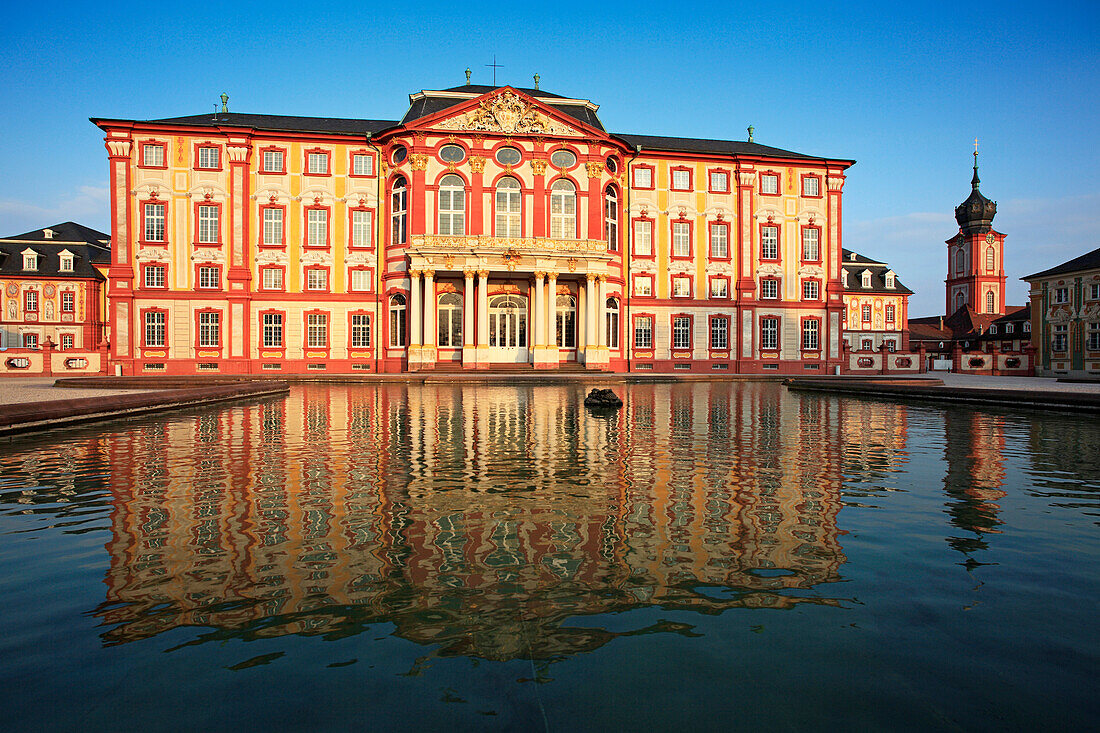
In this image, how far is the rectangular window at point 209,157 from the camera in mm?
43031

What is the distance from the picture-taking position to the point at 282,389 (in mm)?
26484

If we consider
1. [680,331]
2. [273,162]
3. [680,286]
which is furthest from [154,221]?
[680,331]

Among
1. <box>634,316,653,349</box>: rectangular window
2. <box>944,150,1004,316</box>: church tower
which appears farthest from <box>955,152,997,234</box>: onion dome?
<box>634,316,653,349</box>: rectangular window

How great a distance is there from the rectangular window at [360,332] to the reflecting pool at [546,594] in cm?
3528

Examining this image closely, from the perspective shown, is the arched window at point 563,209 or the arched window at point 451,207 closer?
the arched window at point 451,207

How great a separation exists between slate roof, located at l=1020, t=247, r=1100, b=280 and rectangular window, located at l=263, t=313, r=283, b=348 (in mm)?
58200

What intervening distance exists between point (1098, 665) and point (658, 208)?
154ft

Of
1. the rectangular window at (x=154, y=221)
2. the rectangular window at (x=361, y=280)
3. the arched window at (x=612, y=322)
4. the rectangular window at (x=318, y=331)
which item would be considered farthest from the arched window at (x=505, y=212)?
the rectangular window at (x=154, y=221)

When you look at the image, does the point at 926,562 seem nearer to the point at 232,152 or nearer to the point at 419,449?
the point at 419,449

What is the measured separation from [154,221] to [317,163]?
35.4 ft

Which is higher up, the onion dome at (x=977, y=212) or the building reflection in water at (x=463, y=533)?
the onion dome at (x=977, y=212)

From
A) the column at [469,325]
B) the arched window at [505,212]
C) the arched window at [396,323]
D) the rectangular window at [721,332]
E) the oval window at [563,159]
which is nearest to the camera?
the column at [469,325]

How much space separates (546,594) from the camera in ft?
14.2

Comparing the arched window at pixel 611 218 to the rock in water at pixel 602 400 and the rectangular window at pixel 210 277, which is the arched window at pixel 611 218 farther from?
the rock in water at pixel 602 400
